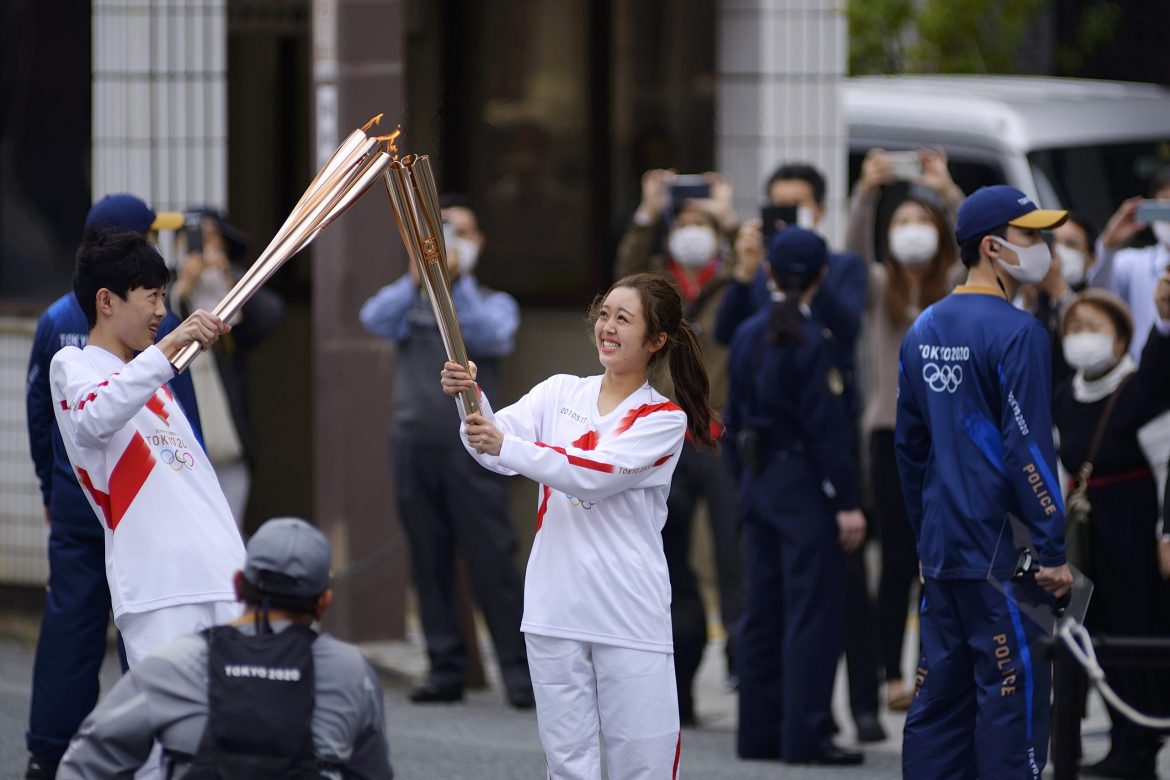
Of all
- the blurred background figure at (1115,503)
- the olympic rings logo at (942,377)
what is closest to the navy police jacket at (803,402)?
the blurred background figure at (1115,503)

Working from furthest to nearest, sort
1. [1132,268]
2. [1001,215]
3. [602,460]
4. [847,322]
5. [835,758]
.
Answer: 1. [1132,268]
2. [847,322]
3. [835,758]
4. [1001,215]
5. [602,460]

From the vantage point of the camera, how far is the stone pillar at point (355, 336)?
29.6 ft

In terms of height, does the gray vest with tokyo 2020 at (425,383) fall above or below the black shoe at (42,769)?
above

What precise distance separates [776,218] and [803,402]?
3.69ft

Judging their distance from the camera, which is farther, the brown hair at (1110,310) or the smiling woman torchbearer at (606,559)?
the brown hair at (1110,310)

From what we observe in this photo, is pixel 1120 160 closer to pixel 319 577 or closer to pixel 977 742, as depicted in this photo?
pixel 977 742

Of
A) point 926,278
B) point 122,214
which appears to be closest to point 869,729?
point 926,278

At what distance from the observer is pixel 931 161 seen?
27.1ft

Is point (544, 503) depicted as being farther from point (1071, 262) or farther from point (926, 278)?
point (1071, 262)

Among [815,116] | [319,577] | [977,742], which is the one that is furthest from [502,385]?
[319,577]

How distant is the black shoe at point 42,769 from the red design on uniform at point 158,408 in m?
1.57

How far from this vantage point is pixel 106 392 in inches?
195

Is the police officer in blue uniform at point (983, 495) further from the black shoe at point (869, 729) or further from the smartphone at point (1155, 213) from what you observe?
the smartphone at point (1155, 213)

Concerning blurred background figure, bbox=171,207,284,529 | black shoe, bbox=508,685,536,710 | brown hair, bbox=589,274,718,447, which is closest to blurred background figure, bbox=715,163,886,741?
black shoe, bbox=508,685,536,710
